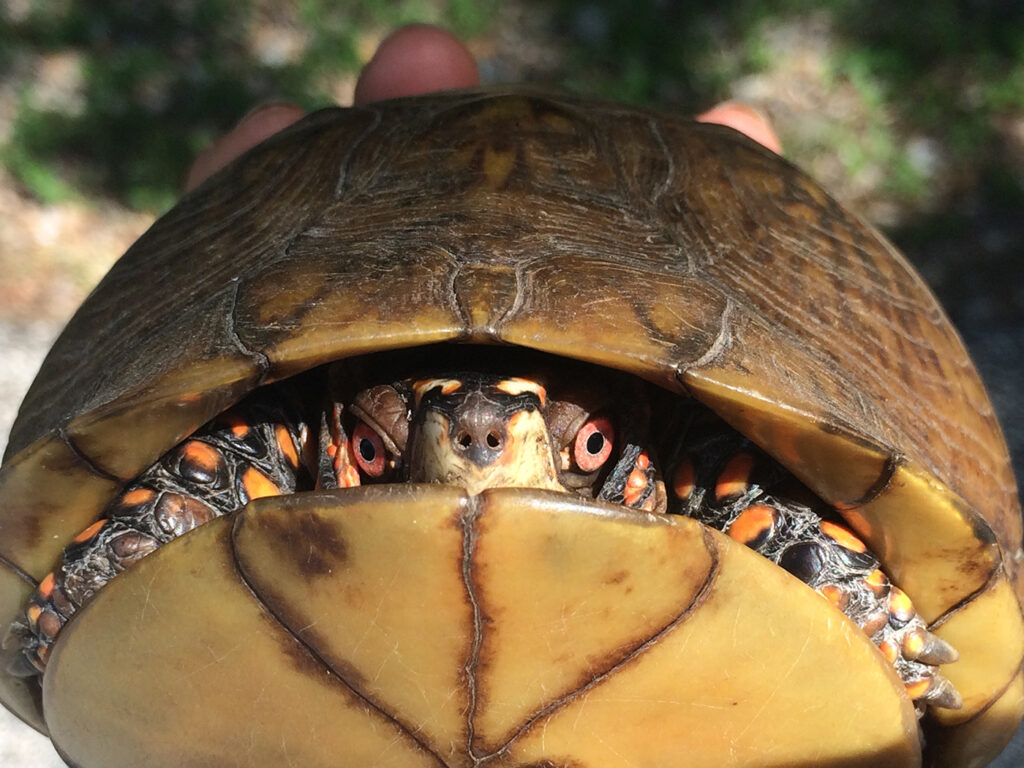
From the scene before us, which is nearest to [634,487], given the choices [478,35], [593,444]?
[593,444]

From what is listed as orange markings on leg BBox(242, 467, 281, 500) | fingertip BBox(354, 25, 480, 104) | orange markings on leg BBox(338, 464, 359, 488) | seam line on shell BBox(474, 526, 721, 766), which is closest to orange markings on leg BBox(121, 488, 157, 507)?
orange markings on leg BBox(242, 467, 281, 500)

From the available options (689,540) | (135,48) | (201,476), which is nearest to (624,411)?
(689,540)

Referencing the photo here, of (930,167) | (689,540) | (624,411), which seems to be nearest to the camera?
(689,540)

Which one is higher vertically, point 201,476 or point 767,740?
point 201,476

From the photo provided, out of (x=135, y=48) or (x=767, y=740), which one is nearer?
(x=767, y=740)

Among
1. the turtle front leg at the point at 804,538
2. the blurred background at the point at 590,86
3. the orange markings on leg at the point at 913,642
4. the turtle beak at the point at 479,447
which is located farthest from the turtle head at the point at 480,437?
the blurred background at the point at 590,86

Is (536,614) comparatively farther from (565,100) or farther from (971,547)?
(565,100)

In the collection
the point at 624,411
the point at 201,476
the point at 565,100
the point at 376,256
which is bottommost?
the point at 201,476
